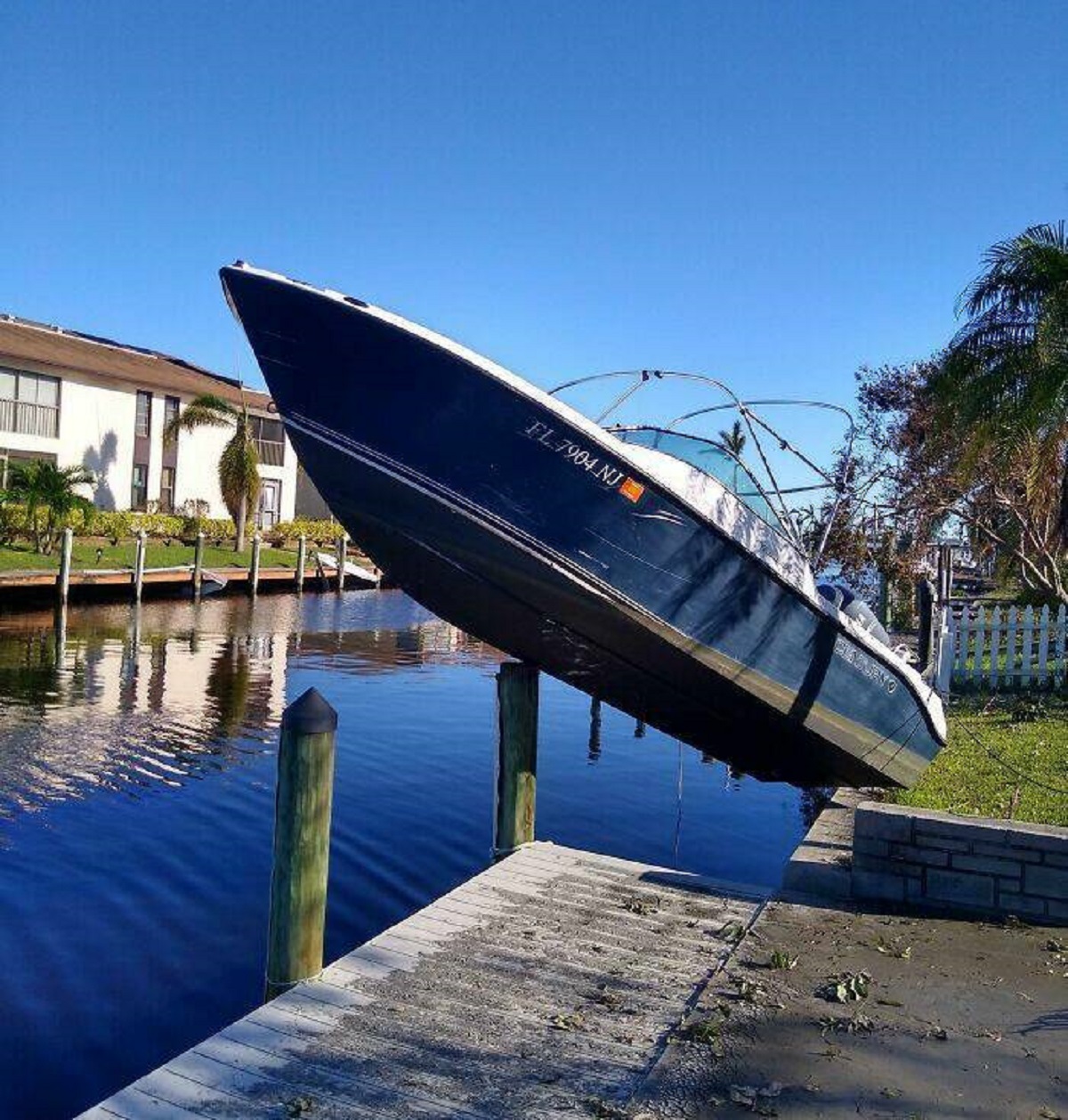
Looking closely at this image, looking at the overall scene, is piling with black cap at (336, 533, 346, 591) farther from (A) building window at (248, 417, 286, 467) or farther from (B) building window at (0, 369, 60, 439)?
(B) building window at (0, 369, 60, 439)

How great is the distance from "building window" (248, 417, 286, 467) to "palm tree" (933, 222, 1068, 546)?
37.3 m

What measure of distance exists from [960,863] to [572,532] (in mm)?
3350

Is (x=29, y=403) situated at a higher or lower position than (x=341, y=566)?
higher

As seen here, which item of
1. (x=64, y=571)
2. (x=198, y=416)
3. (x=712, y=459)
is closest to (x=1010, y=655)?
(x=712, y=459)

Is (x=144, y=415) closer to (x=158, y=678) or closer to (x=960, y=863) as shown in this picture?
(x=158, y=678)

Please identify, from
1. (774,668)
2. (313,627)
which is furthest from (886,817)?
(313,627)

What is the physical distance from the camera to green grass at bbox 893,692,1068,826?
826cm

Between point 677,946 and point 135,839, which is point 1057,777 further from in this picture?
point 135,839

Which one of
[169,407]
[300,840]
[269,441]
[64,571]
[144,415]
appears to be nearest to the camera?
[300,840]

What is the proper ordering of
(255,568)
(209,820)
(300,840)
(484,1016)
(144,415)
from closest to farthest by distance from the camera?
(484,1016), (300,840), (209,820), (255,568), (144,415)

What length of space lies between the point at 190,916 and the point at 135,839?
6.43ft

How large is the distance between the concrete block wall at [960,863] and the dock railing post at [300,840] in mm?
3296

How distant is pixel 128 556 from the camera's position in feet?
111

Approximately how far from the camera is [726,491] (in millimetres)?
8383
